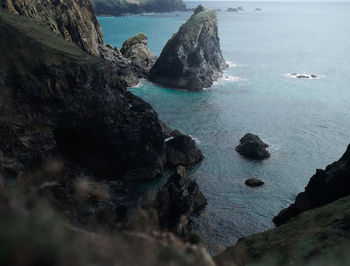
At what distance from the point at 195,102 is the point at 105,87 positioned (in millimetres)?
43790

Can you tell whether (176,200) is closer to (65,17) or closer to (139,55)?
(65,17)

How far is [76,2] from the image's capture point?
329ft

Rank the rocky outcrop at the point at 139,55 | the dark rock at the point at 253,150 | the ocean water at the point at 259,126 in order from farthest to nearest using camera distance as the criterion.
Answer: the rocky outcrop at the point at 139,55, the dark rock at the point at 253,150, the ocean water at the point at 259,126

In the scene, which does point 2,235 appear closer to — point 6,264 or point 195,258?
point 6,264

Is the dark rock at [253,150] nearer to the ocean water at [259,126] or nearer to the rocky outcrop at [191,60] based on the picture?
the ocean water at [259,126]

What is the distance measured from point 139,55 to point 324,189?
303ft

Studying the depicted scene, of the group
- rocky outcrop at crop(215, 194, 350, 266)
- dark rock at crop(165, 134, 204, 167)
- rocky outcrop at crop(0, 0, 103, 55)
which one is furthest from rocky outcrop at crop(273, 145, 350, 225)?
rocky outcrop at crop(0, 0, 103, 55)

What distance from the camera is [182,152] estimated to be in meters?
59.9

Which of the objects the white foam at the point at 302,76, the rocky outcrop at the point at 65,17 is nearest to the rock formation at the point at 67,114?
the rocky outcrop at the point at 65,17

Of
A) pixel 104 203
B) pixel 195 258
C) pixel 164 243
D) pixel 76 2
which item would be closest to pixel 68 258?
pixel 164 243

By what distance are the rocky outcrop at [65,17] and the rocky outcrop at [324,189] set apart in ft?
207

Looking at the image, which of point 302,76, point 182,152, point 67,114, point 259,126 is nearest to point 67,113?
point 67,114

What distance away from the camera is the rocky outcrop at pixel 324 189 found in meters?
41.1

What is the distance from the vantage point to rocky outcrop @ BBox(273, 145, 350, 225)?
41.1 meters
